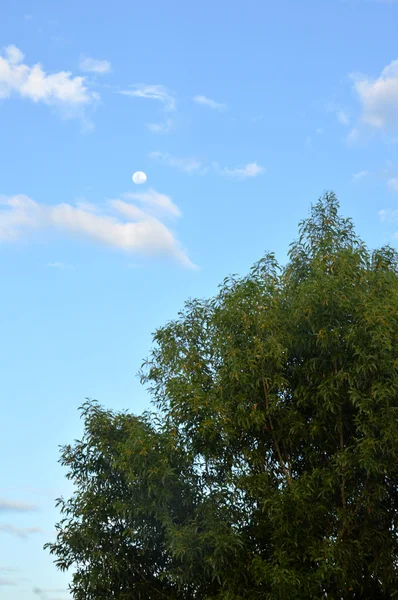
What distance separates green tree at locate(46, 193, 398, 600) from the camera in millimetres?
10633

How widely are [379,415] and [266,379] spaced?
166cm

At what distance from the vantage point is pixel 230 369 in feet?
38.1

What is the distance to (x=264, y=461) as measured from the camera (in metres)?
11.7

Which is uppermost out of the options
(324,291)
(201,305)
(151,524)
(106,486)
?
(201,305)

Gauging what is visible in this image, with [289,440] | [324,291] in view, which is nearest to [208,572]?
[289,440]

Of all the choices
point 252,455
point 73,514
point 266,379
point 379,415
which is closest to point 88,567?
point 73,514

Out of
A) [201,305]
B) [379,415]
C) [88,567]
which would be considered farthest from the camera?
[201,305]

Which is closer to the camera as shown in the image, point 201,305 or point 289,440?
point 289,440

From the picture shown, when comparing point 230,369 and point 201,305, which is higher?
point 201,305

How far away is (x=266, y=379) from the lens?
11.2 meters

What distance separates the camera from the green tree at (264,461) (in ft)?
34.9

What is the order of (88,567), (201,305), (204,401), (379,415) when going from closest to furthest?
(379,415)
(204,401)
(88,567)
(201,305)

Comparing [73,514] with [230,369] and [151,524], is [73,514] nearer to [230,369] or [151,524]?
[151,524]

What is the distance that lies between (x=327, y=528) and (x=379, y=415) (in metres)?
1.82
